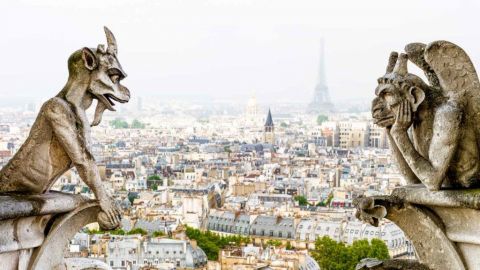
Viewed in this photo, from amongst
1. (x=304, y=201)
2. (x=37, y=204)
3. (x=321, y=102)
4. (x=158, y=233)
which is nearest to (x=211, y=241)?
(x=158, y=233)

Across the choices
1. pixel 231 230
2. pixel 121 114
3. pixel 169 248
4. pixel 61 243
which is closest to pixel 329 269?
pixel 169 248

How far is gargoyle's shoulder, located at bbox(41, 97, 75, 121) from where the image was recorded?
245cm

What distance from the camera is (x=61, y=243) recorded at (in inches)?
98.7

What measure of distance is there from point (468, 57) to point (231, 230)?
3043 centimetres

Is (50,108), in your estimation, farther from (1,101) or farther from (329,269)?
(1,101)

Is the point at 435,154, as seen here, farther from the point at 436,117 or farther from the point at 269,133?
the point at 269,133

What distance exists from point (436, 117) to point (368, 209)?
0.29 m

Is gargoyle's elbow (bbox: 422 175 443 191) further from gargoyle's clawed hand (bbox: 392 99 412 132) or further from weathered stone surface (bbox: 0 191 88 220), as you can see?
weathered stone surface (bbox: 0 191 88 220)

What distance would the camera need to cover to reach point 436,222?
7.72ft

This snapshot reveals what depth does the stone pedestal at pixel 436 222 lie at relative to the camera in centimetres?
229

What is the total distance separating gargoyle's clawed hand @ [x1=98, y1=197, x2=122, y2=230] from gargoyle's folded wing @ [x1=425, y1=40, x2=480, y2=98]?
903mm

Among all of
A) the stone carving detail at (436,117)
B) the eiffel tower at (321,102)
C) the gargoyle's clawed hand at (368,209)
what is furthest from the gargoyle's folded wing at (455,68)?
the eiffel tower at (321,102)

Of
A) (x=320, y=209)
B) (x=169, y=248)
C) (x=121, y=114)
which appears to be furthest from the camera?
(x=121, y=114)

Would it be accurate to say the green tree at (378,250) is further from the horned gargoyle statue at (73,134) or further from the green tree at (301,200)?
the horned gargoyle statue at (73,134)
